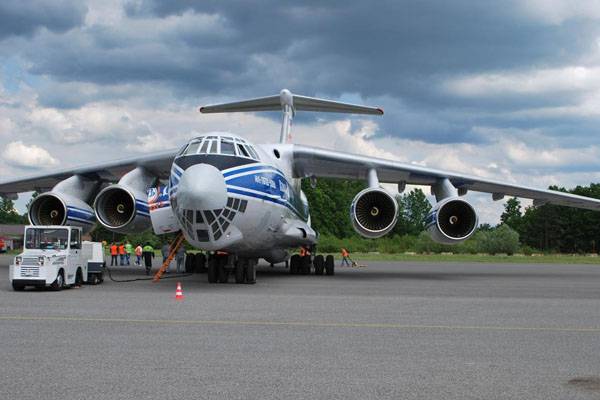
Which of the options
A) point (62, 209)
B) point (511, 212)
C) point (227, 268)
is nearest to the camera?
point (227, 268)

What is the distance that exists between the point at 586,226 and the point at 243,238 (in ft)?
302

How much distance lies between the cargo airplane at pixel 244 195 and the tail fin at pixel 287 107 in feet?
0.13

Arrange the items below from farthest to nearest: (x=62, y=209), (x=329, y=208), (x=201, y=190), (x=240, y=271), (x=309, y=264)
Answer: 1. (x=329, y=208)
2. (x=309, y=264)
3. (x=62, y=209)
4. (x=240, y=271)
5. (x=201, y=190)

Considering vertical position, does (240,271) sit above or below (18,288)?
above

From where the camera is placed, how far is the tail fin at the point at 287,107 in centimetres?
2536

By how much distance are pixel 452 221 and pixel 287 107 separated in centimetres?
851

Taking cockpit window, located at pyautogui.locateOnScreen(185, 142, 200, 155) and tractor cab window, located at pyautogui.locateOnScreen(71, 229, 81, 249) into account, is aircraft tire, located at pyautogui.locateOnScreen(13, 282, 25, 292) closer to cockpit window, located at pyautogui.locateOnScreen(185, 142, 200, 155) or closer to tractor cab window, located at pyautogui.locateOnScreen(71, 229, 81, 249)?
tractor cab window, located at pyautogui.locateOnScreen(71, 229, 81, 249)

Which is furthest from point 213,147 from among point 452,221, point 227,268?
point 452,221

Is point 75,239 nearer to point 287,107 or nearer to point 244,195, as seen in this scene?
point 244,195

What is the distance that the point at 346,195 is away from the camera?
10275 centimetres

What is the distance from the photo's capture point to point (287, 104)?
86.8 ft

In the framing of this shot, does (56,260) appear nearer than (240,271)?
Yes

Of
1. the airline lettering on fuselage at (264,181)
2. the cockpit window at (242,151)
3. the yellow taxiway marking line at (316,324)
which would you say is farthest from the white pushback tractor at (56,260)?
the yellow taxiway marking line at (316,324)

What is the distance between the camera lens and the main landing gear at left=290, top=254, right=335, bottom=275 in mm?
24986
